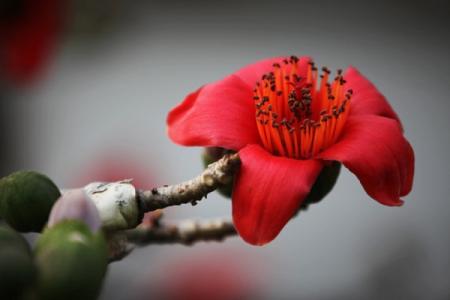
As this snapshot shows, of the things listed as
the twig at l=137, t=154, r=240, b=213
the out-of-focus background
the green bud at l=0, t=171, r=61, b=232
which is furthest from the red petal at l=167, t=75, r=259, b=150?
the out-of-focus background

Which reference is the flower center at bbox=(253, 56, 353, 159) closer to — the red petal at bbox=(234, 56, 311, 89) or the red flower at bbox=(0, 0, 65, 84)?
the red petal at bbox=(234, 56, 311, 89)

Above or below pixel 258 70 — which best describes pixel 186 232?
A: below

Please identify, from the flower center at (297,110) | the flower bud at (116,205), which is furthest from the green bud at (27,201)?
the flower center at (297,110)

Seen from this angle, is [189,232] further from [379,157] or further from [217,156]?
[379,157]

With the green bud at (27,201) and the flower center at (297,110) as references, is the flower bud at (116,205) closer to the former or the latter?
the green bud at (27,201)

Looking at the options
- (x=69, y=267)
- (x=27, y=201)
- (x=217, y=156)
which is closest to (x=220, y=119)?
(x=217, y=156)

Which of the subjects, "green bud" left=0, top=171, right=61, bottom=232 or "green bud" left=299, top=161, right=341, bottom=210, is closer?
"green bud" left=0, top=171, right=61, bottom=232

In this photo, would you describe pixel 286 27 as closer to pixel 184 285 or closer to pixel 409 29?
pixel 409 29
